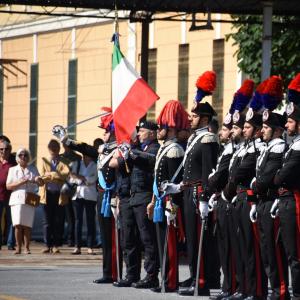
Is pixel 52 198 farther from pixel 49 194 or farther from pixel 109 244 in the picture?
pixel 109 244

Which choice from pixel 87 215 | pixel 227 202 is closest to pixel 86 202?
pixel 87 215

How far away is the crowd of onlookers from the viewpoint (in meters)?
23.2

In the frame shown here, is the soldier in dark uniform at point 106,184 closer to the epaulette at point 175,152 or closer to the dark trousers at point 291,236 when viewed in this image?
the epaulette at point 175,152

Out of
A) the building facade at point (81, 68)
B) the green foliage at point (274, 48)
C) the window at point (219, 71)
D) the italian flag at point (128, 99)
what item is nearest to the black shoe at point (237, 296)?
the italian flag at point (128, 99)

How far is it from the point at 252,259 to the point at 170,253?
1.69 metres

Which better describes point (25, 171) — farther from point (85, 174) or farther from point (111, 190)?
point (111, 190)

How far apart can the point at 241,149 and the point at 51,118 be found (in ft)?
91.9

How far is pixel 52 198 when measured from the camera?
2369 centimetres

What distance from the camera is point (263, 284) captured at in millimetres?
14711

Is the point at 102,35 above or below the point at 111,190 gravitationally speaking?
above

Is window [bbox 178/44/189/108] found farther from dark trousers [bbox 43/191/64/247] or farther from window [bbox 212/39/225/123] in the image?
dark trousers [bbox 43/191/64/247]

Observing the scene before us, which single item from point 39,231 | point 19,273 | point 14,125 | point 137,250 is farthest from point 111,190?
point 14,125

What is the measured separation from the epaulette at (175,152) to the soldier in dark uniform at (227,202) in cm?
79

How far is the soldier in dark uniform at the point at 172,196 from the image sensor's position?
16062mm
